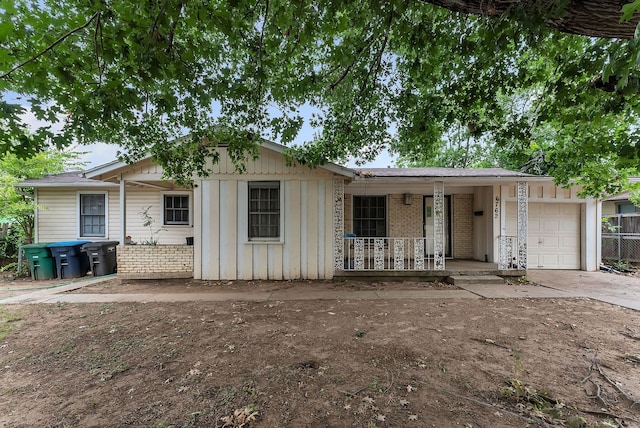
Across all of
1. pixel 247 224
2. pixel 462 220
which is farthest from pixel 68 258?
pixel 462 220

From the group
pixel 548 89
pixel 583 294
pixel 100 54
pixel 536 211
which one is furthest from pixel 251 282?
pixel 536 211

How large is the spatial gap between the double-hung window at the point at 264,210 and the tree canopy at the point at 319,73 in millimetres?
1675

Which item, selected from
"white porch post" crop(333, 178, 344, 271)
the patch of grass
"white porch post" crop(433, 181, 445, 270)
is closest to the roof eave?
the patch of grass

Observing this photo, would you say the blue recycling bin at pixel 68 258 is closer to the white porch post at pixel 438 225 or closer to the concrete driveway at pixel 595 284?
the white porch post at pixel 438 225

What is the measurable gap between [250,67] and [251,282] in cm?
542

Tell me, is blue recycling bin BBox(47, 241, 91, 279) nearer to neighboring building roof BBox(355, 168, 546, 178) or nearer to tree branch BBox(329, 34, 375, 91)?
neighboring building roof BBox(355, 168, 546, 178)

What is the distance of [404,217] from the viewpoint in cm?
1022

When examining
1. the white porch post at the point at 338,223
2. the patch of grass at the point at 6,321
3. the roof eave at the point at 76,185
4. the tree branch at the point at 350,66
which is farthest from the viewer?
the roof eave at the point at 76,185

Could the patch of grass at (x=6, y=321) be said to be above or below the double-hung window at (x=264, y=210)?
below

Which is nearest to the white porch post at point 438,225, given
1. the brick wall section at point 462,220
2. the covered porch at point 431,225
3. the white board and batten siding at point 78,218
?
the covered porch at point 431,225

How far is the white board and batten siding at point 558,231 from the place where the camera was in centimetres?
980

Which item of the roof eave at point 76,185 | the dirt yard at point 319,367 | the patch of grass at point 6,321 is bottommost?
the patch of grass at point 6,321

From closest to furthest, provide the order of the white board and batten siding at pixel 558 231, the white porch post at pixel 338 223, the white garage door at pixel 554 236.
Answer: the white porch post at pixel 338 223 < the white board and batten siding at pixel 558 231 < the white garage door at pixel 554 236

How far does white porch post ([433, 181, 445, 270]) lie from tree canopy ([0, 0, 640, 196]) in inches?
74.8
